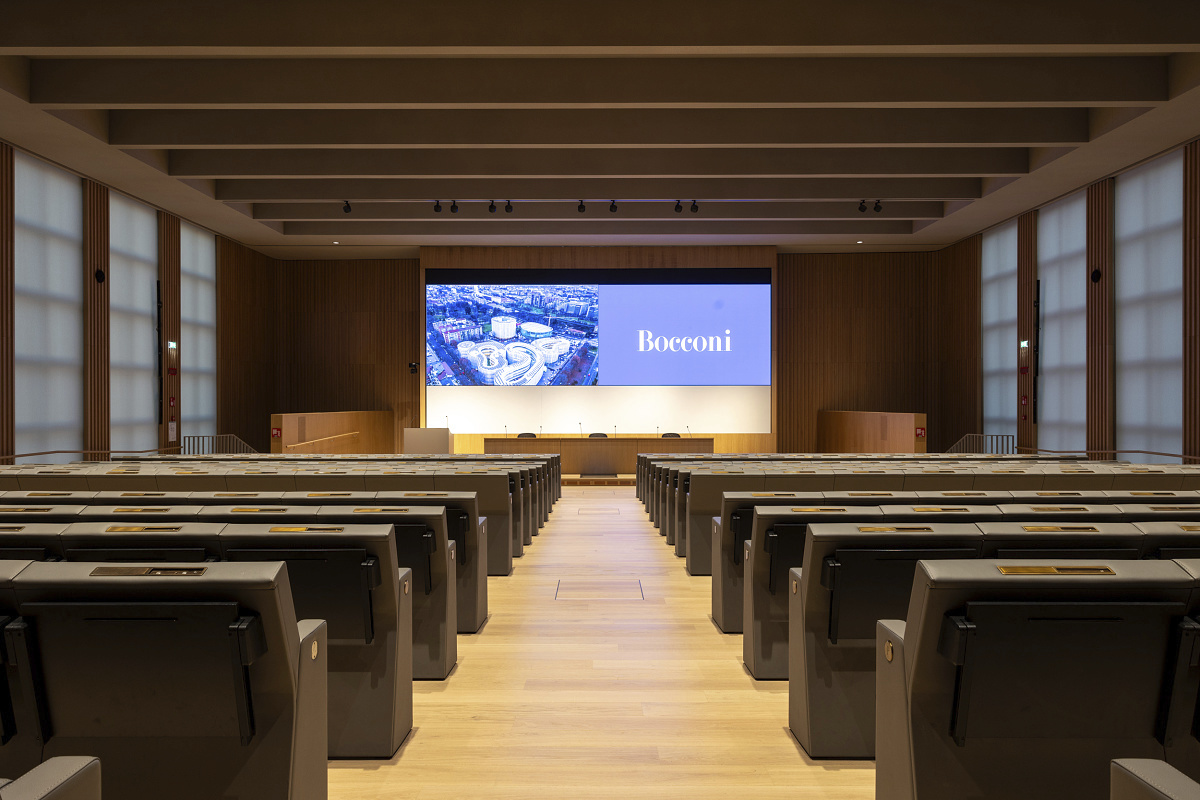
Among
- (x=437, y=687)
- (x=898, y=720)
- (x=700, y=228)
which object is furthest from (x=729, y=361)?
(x=898, y=720)

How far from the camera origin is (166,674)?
1.56m

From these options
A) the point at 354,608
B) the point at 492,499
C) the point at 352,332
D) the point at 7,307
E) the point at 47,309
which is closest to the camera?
the point at 354,608

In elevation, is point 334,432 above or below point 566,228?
below

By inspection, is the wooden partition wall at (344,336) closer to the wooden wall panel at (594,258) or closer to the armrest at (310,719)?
the wooden wall panel at (594,258)

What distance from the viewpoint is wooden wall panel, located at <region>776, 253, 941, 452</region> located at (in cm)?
1529

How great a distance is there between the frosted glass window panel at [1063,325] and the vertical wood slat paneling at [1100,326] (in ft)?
0.86

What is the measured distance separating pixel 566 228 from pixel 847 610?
11506mm

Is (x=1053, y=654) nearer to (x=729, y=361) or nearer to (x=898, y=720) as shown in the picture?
(x=898, y=720)

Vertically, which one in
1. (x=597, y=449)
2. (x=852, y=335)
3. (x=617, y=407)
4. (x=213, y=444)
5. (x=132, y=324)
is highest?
(x=852, y=335)

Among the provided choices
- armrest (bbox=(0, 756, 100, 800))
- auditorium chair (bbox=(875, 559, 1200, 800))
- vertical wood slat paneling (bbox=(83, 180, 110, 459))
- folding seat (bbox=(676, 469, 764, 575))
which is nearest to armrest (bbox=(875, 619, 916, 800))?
auditorium chair (bbox=(875, 559, 1200, 800))

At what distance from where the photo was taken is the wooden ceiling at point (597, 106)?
5.98 m

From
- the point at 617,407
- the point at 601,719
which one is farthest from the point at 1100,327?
the point at 601,719

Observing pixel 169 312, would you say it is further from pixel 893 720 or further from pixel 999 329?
pixel 999 329

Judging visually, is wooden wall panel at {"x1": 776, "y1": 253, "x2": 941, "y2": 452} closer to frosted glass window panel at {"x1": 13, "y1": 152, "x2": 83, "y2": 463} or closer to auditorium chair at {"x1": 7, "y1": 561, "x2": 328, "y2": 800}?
frosted glass window panel at {"x1": 13, "y1": 152, "x2": 83, "y2": 463}
